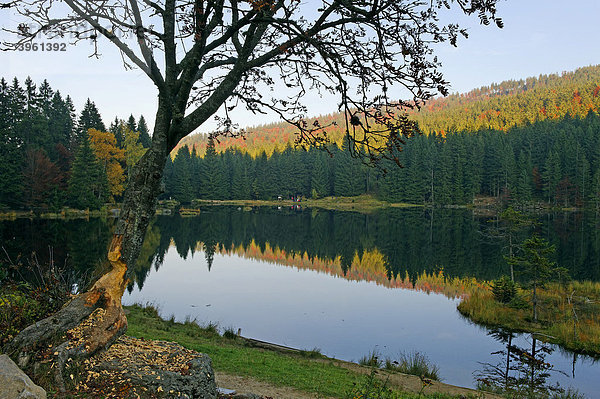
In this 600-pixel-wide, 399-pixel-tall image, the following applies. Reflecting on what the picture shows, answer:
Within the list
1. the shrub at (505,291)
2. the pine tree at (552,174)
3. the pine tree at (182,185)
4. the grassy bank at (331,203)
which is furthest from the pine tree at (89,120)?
the pine tree at (552,174)

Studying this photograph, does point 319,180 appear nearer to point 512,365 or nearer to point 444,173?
point 444,173

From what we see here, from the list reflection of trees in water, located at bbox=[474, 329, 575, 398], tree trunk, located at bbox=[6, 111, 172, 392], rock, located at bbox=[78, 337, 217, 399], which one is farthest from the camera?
reflection of trees in water, located at bbox=[474, 329, 575, 398]

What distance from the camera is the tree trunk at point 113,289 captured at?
4.49 meters

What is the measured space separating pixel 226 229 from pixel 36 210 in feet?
73.1

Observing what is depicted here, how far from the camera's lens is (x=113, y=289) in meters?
4.98

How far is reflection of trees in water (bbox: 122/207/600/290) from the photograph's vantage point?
85.1ft

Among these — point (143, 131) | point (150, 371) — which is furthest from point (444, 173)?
point (150, 371)

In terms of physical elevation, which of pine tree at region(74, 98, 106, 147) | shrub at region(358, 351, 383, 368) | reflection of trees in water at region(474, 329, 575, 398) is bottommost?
reflection of trees in water at region(474, 329, 575, 398)

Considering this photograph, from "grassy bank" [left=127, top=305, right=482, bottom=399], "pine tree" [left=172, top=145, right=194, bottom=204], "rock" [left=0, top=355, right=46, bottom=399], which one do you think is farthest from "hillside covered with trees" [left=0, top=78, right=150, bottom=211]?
"rock" [left=0, top=355, right=46, bottom=399]

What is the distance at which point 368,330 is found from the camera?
15.4 m

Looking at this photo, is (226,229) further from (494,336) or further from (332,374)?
(332,374)

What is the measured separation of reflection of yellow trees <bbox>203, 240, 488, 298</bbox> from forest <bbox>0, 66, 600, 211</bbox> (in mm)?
11912

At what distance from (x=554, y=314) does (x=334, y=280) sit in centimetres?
1127

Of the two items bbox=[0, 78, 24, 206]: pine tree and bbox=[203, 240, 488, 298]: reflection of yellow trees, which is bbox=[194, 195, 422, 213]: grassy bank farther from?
bbox=[203, 240, 488, 298]: reflection of yellow trees
